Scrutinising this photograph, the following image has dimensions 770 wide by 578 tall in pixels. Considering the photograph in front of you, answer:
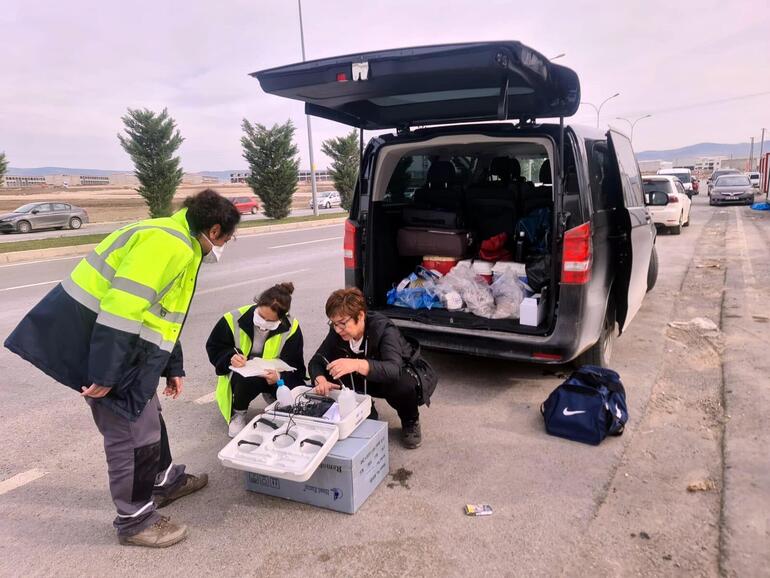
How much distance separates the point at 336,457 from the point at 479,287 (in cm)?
213

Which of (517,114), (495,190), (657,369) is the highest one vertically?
(517,114)

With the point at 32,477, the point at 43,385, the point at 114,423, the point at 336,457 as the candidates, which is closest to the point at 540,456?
the point at 336,457

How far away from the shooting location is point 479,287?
4309 mm

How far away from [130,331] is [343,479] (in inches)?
46.5

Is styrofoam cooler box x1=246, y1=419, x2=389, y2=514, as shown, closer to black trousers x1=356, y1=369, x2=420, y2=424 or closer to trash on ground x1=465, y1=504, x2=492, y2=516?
black trousers x1=356, y1=369, x2=420, y2=424

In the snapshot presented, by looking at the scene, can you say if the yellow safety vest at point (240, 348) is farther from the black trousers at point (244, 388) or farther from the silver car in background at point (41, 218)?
the silver car in background at point (41, 218)

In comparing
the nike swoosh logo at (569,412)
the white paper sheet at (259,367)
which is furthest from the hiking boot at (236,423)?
the nike swoosh logo at (569,412)

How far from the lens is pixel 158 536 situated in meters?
2.44

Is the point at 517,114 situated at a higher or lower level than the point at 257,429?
higher

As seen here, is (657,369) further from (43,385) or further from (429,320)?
(43,385)

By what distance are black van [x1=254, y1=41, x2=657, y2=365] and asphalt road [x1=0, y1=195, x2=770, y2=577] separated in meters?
0.57

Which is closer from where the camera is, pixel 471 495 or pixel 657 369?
pixel 471 495

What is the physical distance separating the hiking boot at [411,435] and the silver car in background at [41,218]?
24942 millimetres

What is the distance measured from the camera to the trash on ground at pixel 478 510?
2.61 meters
